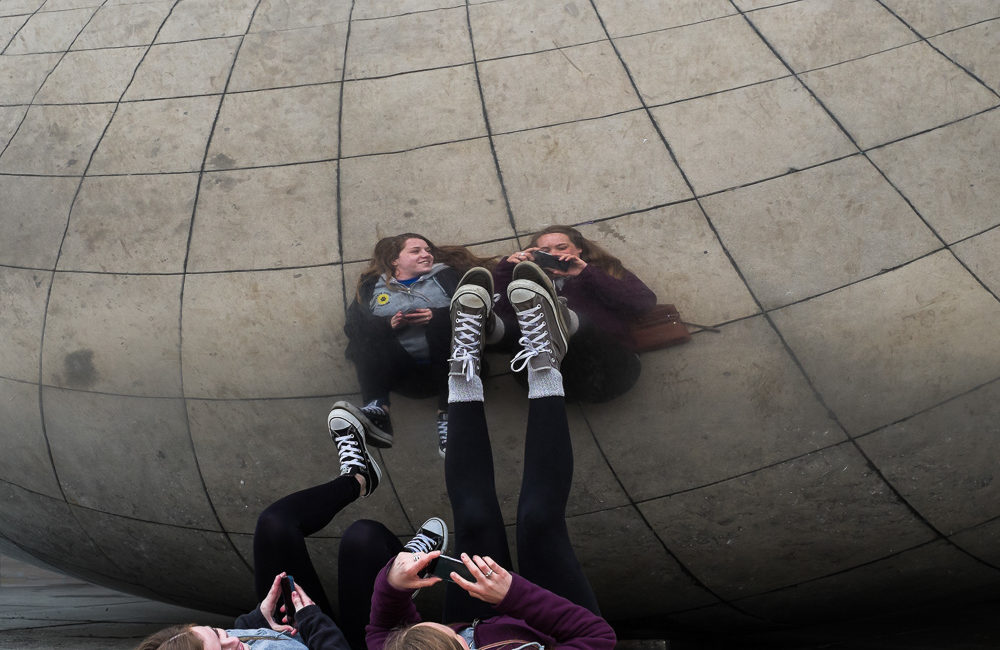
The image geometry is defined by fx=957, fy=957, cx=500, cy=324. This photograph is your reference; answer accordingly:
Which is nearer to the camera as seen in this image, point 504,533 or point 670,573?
point 504,533

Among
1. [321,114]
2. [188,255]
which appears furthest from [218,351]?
[321,114]

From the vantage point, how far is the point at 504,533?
424cm

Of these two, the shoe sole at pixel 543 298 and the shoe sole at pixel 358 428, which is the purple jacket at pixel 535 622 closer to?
the shoe sole at pixel 358 428

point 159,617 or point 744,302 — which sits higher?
point 744,302

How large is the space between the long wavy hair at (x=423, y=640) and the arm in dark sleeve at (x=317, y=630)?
25.1 inches

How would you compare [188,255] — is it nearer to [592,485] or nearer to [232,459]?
[232,459]

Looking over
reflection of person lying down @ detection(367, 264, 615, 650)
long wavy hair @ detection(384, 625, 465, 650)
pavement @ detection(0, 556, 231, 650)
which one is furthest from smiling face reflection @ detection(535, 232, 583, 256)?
pavement @ detection(0, 556, 231, 650)

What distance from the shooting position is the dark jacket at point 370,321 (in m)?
4.11

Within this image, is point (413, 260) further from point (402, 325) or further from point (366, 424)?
point (366, 424)

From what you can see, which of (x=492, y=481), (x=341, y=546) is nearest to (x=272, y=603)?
(x=341, y=546)

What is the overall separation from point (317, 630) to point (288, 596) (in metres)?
0.31

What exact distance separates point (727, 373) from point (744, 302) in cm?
31

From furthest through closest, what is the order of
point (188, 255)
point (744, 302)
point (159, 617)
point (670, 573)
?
point (159, 617) < point (670, 573) < point (188, 255) < point (744, 302)

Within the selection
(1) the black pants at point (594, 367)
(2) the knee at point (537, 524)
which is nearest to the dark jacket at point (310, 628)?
(2) the knee at point (537, 524)
